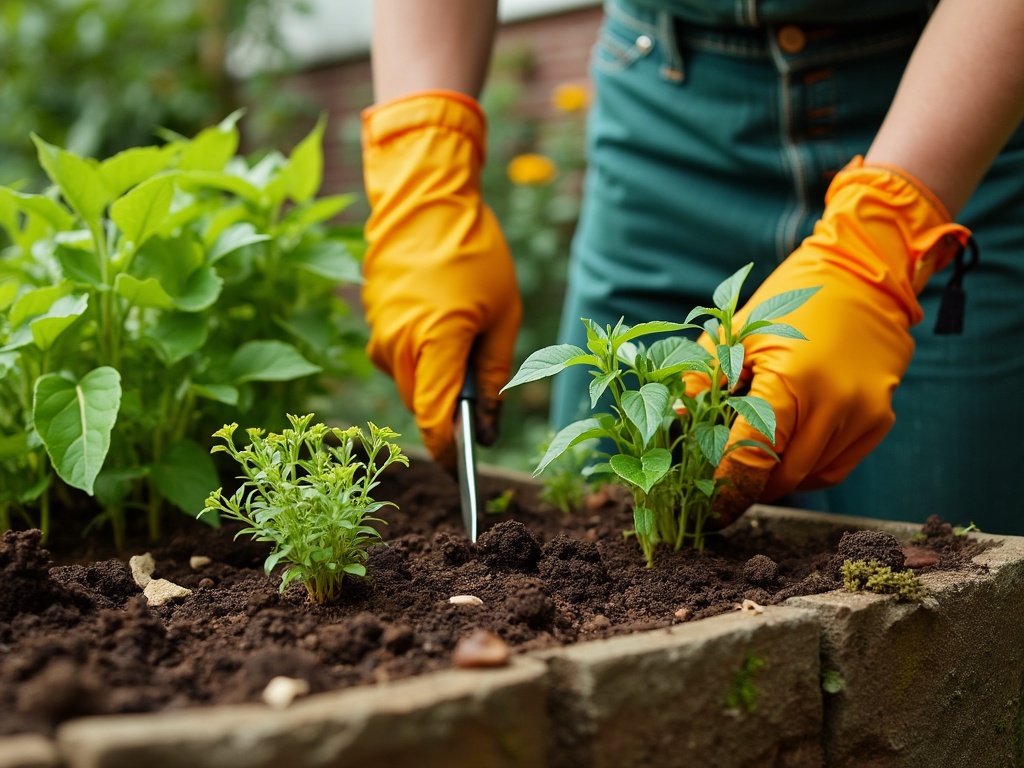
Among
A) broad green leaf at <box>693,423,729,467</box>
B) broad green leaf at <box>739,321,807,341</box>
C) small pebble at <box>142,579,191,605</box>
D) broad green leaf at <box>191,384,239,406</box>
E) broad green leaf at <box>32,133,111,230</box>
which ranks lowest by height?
small pebble at <box>142,579,191,605</box>

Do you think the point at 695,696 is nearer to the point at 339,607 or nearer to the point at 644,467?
the point at 644,467

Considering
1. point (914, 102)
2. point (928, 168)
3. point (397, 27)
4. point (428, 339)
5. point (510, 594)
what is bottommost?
point (510, 594)

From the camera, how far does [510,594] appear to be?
1.16 metres

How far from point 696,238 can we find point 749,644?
49.9 inches

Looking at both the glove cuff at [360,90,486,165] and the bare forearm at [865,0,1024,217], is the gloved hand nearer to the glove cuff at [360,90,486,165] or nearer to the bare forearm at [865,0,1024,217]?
the bare forearm at [865,0,1024,217]

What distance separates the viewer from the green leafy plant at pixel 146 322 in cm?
142

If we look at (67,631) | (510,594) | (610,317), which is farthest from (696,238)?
(67,631)

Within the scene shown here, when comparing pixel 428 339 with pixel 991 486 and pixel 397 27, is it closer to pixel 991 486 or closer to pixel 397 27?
pixel 397 27

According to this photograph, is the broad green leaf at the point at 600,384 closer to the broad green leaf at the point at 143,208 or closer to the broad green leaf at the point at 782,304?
the broad green leaf at the point at 782,304

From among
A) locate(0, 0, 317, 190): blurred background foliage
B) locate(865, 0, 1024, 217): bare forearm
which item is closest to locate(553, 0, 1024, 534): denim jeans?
locate(865, 0, 1024, 217): bare forearm

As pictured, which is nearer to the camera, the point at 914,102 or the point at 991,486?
the point at 914,102

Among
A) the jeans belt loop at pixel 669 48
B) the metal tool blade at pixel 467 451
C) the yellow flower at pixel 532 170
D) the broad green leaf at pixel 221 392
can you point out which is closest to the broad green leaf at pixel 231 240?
the broad green leaf at pixel 221 392

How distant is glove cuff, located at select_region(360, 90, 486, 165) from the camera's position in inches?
72.9

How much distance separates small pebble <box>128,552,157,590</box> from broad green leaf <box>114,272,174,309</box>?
406 mm
